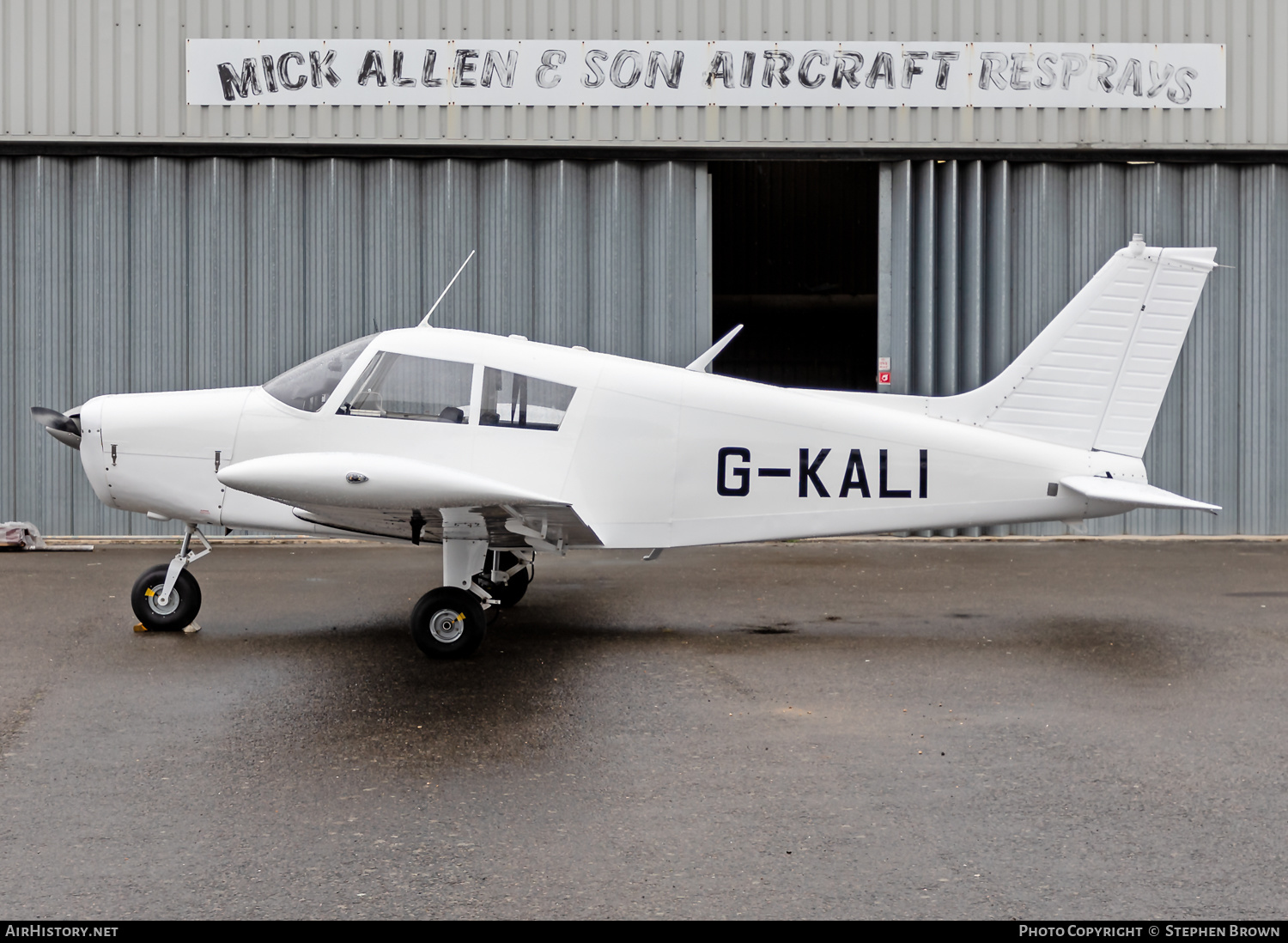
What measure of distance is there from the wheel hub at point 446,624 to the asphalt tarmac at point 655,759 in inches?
8.2

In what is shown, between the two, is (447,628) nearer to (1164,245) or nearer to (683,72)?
(683,72)

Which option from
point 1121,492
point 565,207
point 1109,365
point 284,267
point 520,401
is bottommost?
point 1121,492

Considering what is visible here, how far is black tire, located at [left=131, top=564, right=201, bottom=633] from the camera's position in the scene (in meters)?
8.13

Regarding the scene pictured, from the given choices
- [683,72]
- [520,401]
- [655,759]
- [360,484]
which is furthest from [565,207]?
[655,759]

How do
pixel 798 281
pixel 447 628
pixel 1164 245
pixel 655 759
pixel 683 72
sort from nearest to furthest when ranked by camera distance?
pixel 655 759
pixel 447 628
pixel 683 72
pixel 1164 245
pixel 798 281

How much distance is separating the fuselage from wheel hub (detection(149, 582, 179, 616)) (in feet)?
1.58

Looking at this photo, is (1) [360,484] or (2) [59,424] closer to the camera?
(1) [360,484]

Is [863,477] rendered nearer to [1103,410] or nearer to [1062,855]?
[1103,410]

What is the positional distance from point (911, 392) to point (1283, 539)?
14.6ft

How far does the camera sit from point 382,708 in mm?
6141

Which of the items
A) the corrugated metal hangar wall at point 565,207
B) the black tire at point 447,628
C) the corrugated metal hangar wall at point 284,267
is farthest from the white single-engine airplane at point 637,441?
the corrugated metal hangar wall at point 284,267

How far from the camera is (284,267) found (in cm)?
1384

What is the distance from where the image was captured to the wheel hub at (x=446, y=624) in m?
7.24

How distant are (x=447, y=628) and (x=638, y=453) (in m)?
1.64
